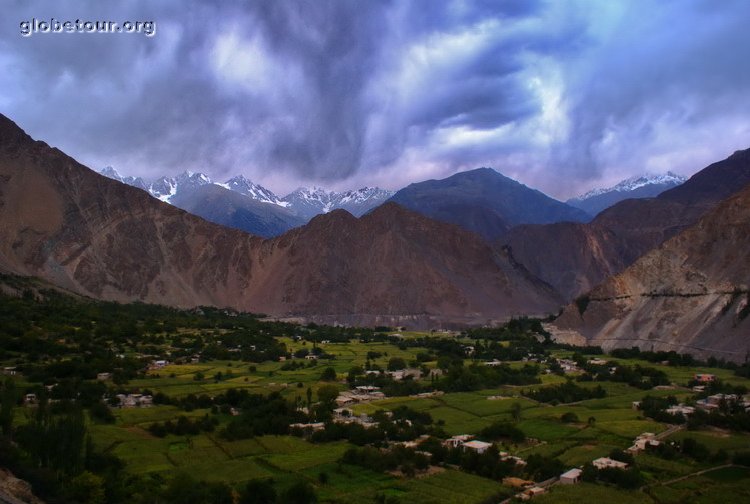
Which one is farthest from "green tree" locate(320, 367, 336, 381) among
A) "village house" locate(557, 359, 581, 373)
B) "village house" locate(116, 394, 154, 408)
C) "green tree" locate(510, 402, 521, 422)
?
"village house" locate(557, 359, 581, 373)

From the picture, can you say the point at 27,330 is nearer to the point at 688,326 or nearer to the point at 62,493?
the point at 62,493

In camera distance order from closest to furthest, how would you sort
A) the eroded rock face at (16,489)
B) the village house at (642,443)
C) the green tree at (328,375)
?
the eroded rock face at (16,489) < the village house at (642,443) < the green tree at (328,375)

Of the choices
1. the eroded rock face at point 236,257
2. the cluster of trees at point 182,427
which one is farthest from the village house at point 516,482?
the eroded rock face at point 236,257

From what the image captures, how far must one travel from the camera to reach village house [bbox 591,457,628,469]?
108 ft

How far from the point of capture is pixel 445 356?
79.4 m

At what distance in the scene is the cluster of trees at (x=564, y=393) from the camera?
53.7 m

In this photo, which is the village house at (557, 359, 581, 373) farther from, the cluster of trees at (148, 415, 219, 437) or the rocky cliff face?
the cluster of trees at (148, 415, 219, 437)

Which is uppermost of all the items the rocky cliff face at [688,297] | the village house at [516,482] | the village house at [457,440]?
the rocky cliff face at [688,297]

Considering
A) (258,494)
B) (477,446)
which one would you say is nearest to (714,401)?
(477,446)

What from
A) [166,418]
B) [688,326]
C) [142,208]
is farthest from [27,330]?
[142,208]

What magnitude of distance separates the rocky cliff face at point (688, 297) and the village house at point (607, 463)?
4514 centimetres

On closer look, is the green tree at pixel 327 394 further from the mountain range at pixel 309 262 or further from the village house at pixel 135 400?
the mountain range at pixel 309 262

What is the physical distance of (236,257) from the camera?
15950 cm

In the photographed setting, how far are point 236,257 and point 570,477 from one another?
134m
